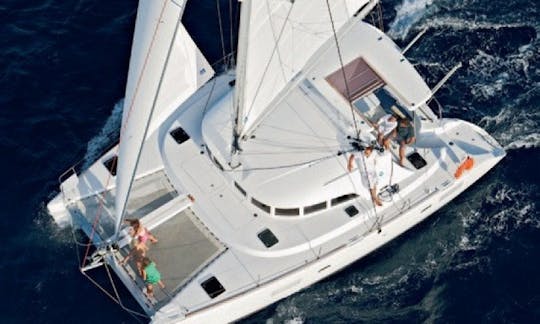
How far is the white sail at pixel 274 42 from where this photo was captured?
68.4 feet

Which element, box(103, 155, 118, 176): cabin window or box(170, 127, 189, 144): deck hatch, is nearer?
box(103, 155, 118, 176): cabin window

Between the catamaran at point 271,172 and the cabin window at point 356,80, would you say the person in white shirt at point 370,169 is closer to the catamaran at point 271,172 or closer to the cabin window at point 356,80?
the catamaran at point 271,172

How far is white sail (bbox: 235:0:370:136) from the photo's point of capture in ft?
68.4

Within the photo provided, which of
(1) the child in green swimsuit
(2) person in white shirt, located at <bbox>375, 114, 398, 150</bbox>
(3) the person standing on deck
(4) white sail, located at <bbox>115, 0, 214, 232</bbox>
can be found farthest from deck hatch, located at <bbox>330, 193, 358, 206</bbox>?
(4) white sail, located at <bbox>115, 0, 214, 232</bbox>

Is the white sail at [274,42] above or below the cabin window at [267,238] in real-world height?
above

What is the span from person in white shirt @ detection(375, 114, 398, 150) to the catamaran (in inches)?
7.8

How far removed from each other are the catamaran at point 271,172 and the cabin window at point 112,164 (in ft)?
0.25

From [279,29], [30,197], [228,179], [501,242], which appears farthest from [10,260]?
[501,242]

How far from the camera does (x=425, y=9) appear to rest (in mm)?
32969

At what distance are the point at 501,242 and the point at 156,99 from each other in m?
12.7

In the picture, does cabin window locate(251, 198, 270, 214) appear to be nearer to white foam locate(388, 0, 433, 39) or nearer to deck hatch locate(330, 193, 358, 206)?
deck hatch locate(330, 193, 358, 206)

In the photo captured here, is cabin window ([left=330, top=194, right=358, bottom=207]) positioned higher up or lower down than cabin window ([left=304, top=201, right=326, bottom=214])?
lower down

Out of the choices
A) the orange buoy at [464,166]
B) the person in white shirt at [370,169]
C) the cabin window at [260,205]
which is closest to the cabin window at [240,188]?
the cabin window at [260,205]

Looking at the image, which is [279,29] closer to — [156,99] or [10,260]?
[156,99]
